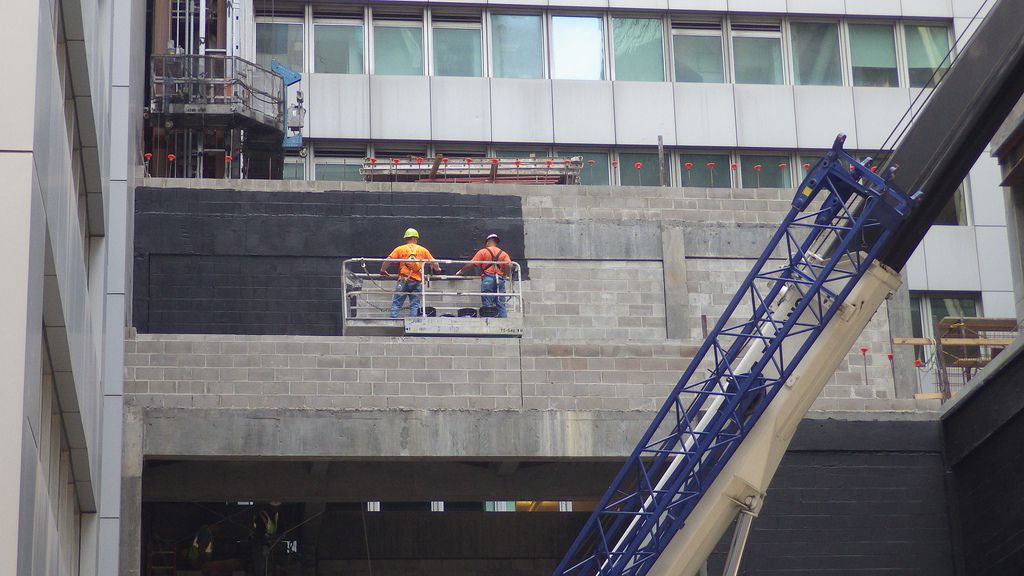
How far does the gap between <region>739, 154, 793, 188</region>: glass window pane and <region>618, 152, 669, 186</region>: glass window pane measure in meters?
2.26

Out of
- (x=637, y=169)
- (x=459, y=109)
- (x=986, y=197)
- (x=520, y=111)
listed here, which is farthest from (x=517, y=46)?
(x=986, y=197)

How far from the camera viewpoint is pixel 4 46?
10.9 meters

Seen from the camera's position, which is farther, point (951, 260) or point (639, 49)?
point (639, 49)

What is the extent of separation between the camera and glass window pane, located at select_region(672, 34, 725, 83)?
44.2 m

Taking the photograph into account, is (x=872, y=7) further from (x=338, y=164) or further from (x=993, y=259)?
(x=338, y=164)

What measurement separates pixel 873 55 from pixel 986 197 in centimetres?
512

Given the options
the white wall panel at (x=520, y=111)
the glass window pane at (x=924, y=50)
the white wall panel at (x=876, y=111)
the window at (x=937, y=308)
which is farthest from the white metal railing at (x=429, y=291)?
the glass window pane at (x=924, y=50)

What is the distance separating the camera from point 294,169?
42188 mm

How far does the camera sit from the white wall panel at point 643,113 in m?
43.3

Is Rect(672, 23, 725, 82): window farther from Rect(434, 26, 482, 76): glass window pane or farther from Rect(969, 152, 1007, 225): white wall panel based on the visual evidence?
Rect(969, 152, 1007, 225): white wall panel

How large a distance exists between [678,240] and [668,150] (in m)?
12.5

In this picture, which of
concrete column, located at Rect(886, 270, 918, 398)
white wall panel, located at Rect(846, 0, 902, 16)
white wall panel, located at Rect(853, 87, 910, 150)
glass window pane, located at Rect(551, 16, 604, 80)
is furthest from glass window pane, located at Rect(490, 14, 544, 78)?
concrete column, located at Rect(886, 270, 918, 398)

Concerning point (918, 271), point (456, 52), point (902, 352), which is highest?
Answer: point (456, 52)

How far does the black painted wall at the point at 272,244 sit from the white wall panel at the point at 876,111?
53.7ft
